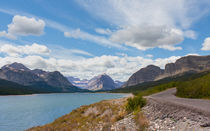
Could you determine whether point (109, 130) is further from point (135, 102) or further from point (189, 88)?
point (189, 88)

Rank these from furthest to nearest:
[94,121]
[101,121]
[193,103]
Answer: [94,121]
[101,121]
[193,103]

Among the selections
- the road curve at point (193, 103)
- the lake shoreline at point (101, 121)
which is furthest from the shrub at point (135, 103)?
the road curve at point (193, 103)

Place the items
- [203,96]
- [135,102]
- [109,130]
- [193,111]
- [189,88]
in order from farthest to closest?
1. [189,88]
2. [203,96]
3. [135,102]
4. [109,130]
5. [193,111]

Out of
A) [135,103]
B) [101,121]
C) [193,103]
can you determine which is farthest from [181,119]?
[101,121]

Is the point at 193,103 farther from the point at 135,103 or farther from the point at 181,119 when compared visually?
the point at 181,119

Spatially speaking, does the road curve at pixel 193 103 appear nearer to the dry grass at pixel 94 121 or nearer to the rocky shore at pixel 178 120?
the rocky shore at pixel 178 120

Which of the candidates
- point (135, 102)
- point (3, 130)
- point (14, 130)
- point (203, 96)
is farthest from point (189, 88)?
point (3, 130)

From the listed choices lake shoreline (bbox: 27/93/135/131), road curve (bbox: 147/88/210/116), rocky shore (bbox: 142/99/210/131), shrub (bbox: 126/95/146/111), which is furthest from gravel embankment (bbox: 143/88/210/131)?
shrub (bbox: 126/95/146/111)

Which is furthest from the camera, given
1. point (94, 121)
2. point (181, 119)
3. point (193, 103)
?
point (94, 121)

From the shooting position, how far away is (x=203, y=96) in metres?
27.7

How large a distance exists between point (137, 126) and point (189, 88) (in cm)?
2624

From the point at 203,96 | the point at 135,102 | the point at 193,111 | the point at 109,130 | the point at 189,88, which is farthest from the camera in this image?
the point at 189,88

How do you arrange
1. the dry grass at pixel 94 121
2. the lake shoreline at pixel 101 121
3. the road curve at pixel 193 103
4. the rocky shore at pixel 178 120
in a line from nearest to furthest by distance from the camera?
the rocky shore at pixel 178 120, the road curve at pixel 193 103, the lake shoreline at pixel 101 121, the dry grass at pixel 94 121

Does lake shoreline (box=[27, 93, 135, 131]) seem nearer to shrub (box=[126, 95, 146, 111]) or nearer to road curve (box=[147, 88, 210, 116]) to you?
shrub (box=[126, 95, 146, 111])
